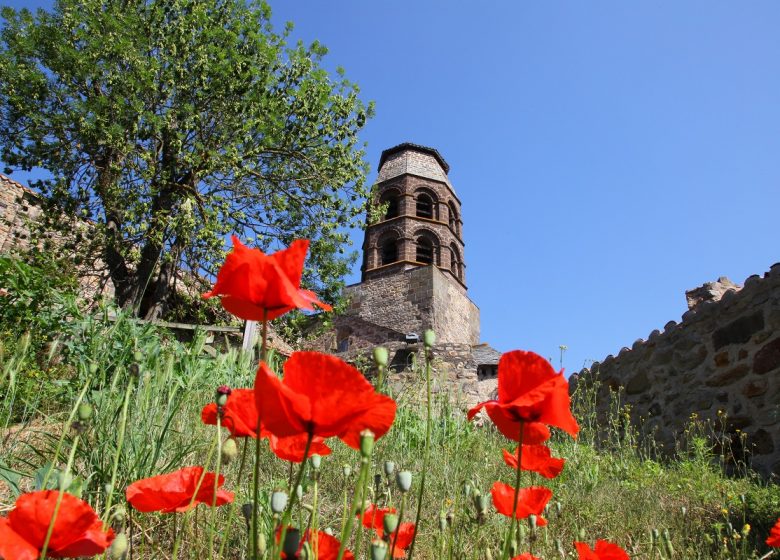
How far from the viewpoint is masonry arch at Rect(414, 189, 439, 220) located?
72.4 feet

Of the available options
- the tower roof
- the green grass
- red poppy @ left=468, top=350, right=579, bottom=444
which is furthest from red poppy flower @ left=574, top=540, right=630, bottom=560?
the tower roof

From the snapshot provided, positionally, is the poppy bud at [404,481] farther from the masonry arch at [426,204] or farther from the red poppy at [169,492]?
the masonry arch at [426,204]

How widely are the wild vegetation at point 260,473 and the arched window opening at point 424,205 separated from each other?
17.5 meters

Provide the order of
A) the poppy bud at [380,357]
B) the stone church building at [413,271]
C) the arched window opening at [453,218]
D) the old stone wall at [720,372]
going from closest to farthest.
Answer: the poppy bud at [380,357], the old stone wall at [720,372], the stone church building at [413,271], the arched window opening at [453,218]

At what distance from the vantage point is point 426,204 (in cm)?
2242

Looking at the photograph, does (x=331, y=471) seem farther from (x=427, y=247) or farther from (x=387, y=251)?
(x=387, y=251)

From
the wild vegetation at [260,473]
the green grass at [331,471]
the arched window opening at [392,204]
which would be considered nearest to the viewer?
the wild vegetation at [260,473]

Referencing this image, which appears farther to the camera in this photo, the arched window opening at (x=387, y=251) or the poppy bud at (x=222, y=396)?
the arched window opening at (x=387, y=251)

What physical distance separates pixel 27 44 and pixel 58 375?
6682 millimetres

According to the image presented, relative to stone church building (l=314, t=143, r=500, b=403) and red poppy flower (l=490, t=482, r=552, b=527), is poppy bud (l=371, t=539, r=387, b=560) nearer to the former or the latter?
red poppy flower (l=490, t=482, r=552, b=527)

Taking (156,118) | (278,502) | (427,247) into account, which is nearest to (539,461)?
(278,502)

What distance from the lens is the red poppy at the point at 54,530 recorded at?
0.69 metres

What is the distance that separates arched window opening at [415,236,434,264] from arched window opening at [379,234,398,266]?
1053 millimetres

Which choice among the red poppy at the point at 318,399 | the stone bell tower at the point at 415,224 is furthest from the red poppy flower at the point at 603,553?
the stone bell tower at the point at 415,224
